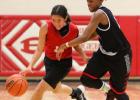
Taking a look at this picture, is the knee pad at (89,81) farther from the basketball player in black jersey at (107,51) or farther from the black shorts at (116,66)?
the black shorts at (116,66)

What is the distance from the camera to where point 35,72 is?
29.8ft

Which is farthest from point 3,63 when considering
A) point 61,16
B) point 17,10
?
point 61,16

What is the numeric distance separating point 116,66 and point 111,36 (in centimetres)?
42

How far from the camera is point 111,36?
5.25 meters

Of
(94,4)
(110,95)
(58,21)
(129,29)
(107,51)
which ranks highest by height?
(94,4)

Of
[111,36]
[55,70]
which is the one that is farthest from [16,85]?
[111,36]

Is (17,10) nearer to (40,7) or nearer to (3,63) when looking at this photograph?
(40,7)

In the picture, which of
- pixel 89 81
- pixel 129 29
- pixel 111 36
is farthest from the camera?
pixel 129 29

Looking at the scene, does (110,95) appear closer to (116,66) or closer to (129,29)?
(116,66)

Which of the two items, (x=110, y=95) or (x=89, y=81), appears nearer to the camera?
(x=89, y=81)

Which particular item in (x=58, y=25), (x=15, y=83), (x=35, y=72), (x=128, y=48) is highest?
(x=58, y=25)

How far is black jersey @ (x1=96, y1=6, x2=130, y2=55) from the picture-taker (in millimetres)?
5227

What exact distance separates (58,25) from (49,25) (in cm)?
26

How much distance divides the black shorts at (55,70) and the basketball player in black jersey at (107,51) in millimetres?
220
